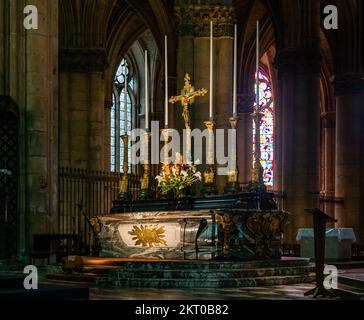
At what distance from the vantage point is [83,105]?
34.8m

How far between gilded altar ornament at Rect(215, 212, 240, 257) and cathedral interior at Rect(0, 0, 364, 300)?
0.03 metres

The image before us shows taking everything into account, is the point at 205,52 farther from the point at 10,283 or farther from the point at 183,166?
the point at 10,283

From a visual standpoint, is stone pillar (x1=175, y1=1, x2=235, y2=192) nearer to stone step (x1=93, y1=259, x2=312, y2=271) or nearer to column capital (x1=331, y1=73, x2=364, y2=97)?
stone step (x1=93, y1=259, x2=312, y2=271)

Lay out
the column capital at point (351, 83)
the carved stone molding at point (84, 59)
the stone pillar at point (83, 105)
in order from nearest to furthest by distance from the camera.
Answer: the stone pillar at point (83, 105), the carved stone molding at point (84, 59), the column capital at point (351, 83)

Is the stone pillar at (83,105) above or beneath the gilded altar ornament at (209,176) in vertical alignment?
above

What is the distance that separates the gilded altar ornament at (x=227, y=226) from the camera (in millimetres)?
15492

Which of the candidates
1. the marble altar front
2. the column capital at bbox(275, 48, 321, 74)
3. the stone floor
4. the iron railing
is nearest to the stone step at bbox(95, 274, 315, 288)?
the stone floor

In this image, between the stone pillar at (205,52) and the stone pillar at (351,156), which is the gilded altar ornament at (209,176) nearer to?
the stone pillar at (205,52)

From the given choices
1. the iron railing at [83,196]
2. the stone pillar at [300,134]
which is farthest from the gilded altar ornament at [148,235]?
the stone pillar at [300,134]

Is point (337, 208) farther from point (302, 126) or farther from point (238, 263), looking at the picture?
point (238, 263)

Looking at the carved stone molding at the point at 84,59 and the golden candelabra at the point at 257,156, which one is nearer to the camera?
the golden candelabra at the point at 257,156

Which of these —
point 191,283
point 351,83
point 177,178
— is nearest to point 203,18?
point 177,178

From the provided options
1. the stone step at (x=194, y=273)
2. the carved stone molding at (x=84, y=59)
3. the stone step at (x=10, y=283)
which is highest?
the carved stone molding at (x=84, y=59)

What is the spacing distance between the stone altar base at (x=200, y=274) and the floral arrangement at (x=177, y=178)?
68.1 inches
